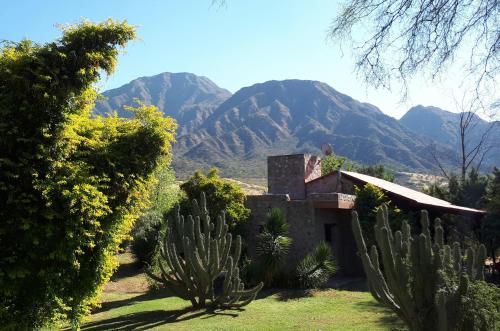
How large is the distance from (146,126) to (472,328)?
6.46 meters

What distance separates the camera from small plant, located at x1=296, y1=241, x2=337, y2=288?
A: 15.8m

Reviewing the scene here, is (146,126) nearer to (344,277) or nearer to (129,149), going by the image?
(129,149)

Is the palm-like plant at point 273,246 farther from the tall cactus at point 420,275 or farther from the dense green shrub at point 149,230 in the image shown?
the tall cactus at point 420,275

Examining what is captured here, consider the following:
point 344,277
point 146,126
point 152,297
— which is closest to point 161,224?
point 152,297

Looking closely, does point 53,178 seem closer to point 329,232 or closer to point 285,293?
point 285,293

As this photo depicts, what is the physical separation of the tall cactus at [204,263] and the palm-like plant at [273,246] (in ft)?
9.57

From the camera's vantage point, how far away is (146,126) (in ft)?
28.9

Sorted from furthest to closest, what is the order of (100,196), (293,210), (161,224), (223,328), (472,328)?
1. (161,224)
2. (293,210)
3. (223,328)
4. (100,196)
5. (472,328)

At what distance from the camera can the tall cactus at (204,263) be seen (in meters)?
12.2

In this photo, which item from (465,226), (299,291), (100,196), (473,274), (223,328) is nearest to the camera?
(473,274)

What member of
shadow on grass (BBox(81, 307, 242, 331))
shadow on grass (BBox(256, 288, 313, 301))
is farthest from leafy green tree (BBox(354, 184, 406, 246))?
shadow on grass (BBox(81, 307, 242, 331))

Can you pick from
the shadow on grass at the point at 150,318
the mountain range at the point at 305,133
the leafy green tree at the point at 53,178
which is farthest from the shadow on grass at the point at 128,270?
the mountain range at the point at 305,133

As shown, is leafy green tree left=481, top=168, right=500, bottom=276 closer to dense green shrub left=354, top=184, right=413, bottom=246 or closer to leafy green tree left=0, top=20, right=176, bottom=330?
dense green shrub left=354, top=184, right=413, bottom=246

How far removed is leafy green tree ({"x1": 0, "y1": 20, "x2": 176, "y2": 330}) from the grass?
12.1 feet
